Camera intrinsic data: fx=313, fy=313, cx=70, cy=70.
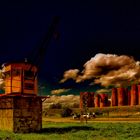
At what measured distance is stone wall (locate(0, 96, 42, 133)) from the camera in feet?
127

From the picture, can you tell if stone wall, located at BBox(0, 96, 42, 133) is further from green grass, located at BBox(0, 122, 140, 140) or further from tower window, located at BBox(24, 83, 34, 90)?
green grass, located at BBox(0, 122, 140, 140)

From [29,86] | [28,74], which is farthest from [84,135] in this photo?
[28,74]

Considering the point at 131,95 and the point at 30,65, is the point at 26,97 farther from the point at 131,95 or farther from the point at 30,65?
the point at 131,95

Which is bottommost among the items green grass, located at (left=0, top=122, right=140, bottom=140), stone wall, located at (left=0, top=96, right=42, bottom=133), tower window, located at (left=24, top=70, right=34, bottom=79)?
green grass, located at (left=0, top=122, right=140, bottom=140)

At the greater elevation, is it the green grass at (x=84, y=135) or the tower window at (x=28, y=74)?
the tower window at (x=28, y=74)

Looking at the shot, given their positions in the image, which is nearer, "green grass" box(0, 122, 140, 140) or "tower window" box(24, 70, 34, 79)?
"green grass" box(0, 122, 140, 140)

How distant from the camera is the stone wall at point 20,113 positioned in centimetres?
3878

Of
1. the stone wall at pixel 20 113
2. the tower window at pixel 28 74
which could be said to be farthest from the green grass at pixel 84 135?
the tower window at pixel 28 74

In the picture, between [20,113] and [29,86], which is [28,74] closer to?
[29,86]

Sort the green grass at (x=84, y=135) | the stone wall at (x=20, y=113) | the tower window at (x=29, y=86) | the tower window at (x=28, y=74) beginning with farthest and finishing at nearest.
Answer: the tower window at (x=28, y=74)
the tower window at (x=29, y=86)
the stone wall at (x=20, y=113)
the green grass at (x=84, y=135)

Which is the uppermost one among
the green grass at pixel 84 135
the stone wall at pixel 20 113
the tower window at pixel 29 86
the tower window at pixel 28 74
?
the tower window at pixel 28 74

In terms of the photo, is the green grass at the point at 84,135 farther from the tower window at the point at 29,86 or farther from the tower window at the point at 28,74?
the tower window at the point at 28,74

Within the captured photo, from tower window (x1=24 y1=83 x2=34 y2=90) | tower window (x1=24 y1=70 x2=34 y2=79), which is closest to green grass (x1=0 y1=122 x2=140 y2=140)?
tower window (x1=24 y1=83 x2=34 y2=90)

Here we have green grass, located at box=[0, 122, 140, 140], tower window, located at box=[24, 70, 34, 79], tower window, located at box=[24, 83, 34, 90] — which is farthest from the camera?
tower window, located at box=[24, 70, 34, 79]
